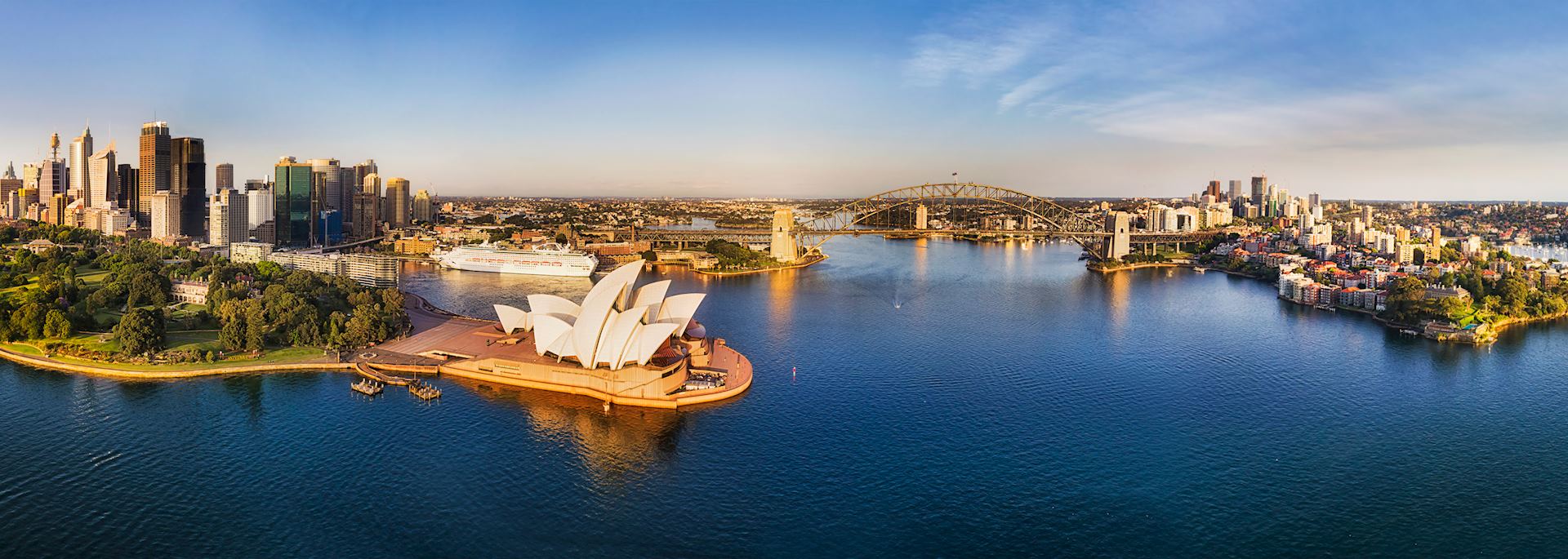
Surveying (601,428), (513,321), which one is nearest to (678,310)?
(513,321)

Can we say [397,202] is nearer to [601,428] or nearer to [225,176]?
[225,176]

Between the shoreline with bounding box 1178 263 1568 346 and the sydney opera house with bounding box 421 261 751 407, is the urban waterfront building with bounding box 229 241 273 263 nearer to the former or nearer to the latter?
the sydney opera house with bounding box 421 261 751 407

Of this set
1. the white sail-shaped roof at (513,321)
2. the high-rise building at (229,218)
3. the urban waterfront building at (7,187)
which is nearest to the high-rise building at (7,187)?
the urban waterfront building at (7,187)

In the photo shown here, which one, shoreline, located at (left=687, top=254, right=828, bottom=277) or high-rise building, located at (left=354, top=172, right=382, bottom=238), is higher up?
high-rise building, located at (left=354, top=172, right=382, bottom=238)

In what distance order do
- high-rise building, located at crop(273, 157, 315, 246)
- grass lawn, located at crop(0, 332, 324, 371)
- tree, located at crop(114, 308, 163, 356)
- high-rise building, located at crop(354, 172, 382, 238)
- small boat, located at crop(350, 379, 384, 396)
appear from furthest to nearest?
1. high-rise building, located at crop(354, 172, 382, 238)
2. high-rise building, located at crop(273, 157, 315, 246)
3. tree, located at crop(114, 308, 163, 356)
4. grass lawn, located at crop(0, 332, 324, 371)
5. small boat, located at crop(350, 379, 384, 396)

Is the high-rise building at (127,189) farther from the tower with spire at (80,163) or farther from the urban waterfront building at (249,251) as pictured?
the urban waterfront building at (249,251)

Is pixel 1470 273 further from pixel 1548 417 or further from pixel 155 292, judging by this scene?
pixel 155 292

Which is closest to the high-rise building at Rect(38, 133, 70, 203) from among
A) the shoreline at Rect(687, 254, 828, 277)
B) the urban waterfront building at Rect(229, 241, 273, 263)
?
the urban waterfront building at Rect(229, 241, 273, 263)

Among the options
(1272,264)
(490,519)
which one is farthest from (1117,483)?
(1272,264)
